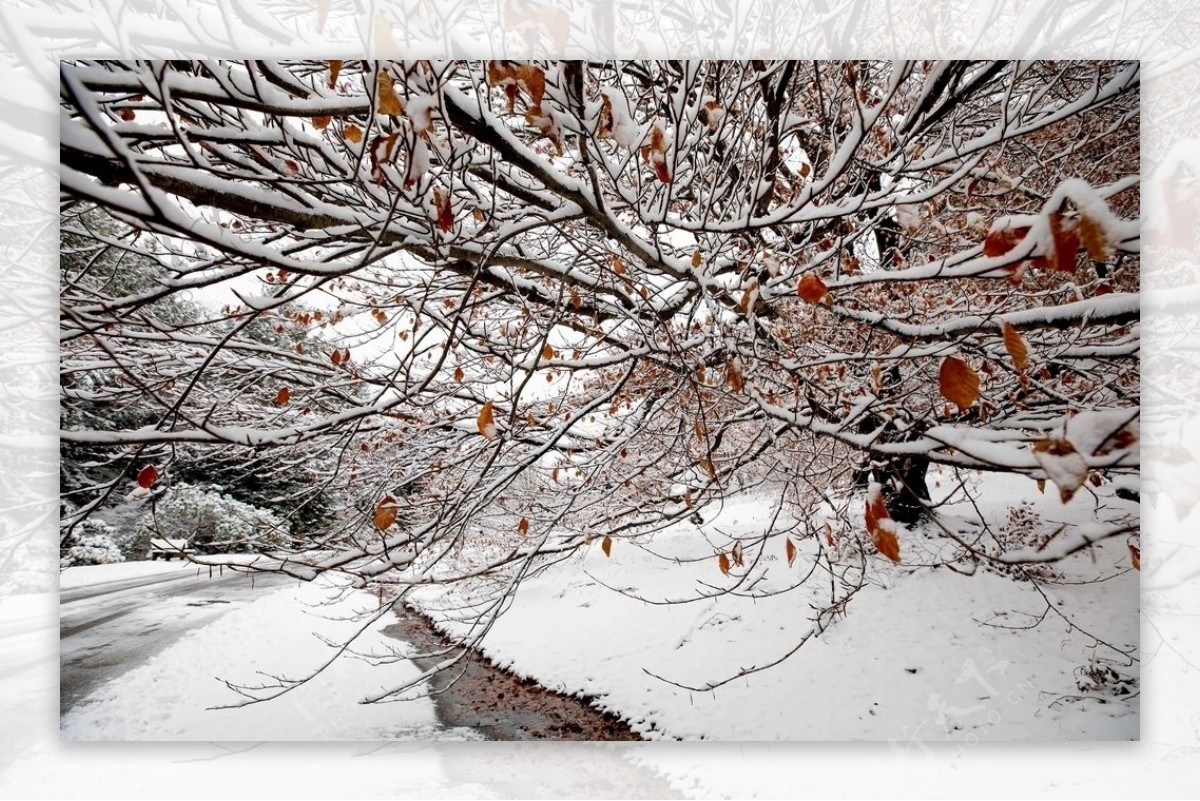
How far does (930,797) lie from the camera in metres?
1.66

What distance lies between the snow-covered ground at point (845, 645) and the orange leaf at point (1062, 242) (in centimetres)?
112

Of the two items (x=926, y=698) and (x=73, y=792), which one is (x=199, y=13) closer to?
(x=73, y=792)

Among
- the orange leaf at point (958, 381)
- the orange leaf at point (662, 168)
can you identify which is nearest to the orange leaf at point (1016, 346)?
the orange leaf at point (958, 381)

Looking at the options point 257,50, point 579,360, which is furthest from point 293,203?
point 579,360

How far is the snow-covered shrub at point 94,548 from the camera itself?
5.48 ft

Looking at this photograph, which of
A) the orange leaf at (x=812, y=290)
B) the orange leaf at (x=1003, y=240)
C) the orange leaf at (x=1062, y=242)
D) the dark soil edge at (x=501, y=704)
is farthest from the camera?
the dark soil edge at (x=501, y=704)

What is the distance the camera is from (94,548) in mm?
1689

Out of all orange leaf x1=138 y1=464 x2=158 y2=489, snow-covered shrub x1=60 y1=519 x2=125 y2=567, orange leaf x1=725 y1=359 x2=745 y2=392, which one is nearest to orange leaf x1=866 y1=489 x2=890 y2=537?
orange leaf x1=725 y1=359 x2=745 y2=392

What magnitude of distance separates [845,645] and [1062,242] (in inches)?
58.0

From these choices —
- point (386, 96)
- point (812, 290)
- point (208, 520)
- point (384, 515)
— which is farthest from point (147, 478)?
point (812, 290)

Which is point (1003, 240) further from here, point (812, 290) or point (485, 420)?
point (485, 420)

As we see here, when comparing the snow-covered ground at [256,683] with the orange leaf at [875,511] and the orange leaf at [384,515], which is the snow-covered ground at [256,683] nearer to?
the orange leaf at [384,515]

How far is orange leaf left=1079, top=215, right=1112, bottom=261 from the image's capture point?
792mm

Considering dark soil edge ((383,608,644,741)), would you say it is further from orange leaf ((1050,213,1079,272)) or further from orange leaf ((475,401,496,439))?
orange leaf ((1050,213,1079,272))
